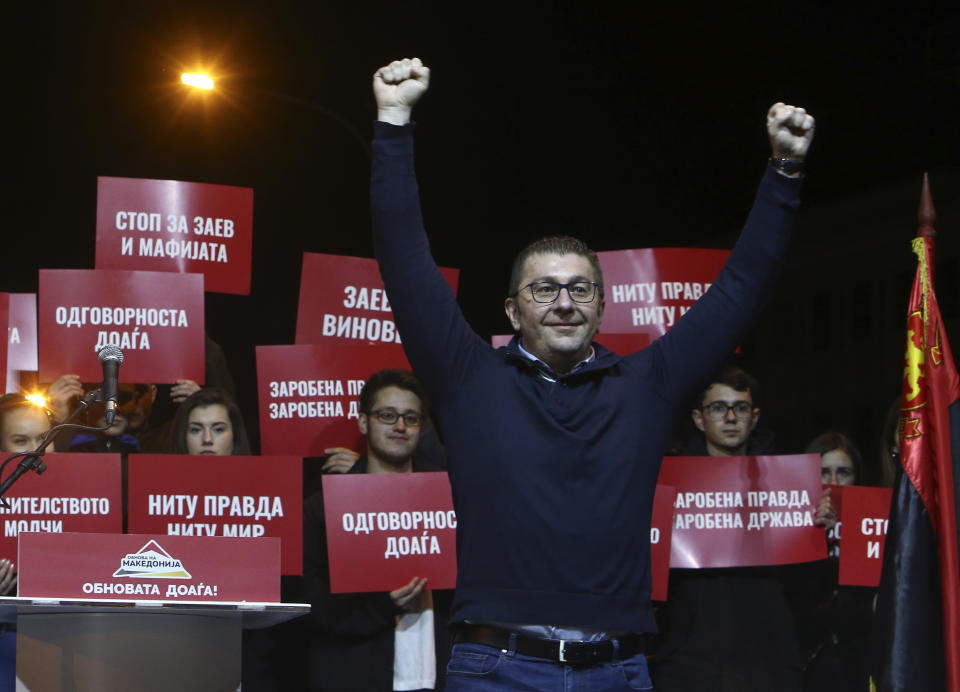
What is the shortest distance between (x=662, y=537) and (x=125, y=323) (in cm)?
231

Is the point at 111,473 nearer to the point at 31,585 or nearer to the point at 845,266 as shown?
the point at 31,585

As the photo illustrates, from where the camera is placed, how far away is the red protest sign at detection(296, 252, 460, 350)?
6.13m

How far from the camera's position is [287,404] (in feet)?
19.5

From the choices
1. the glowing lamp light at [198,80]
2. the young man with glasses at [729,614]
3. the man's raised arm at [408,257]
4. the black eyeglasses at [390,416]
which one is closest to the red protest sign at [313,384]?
the black eyeglasses at [390,416]

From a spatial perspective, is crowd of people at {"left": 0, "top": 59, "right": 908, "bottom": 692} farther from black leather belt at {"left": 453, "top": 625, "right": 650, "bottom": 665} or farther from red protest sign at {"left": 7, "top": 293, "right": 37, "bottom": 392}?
red protest sign at {"left": 7, "top": 293, "right": 37, "bottom": 392}

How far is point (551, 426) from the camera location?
3.13 meters

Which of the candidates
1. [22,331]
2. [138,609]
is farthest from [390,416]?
[138,609]

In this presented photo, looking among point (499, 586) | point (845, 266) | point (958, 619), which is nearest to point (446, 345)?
point (499, 586)

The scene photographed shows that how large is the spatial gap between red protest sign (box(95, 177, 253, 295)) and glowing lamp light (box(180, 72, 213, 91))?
5804 millimetres

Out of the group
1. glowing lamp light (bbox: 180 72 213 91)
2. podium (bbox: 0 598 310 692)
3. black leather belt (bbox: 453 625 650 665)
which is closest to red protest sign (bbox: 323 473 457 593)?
podium (bbox: 0 598 310 692)

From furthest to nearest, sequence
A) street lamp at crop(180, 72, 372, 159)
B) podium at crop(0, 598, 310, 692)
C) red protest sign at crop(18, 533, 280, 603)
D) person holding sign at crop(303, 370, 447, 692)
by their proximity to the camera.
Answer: street lamp at crop(180, 72, 372, 159), person holding sign at crop(303, 370, 447, 692), red protest sign at crop(18, 533, 280, 603), podium at crop(0, 598, 310, 692)

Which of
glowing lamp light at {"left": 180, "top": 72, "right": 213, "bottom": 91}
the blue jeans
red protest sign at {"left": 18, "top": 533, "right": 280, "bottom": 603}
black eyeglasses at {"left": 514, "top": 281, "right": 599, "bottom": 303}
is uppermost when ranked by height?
glowing lamp light at {"left": 180, "top": 72, "right": 213, "bottom": 91}

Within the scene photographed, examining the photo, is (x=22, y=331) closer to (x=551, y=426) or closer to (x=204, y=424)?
(x=204, y=424)

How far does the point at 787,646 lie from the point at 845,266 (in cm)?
3990
